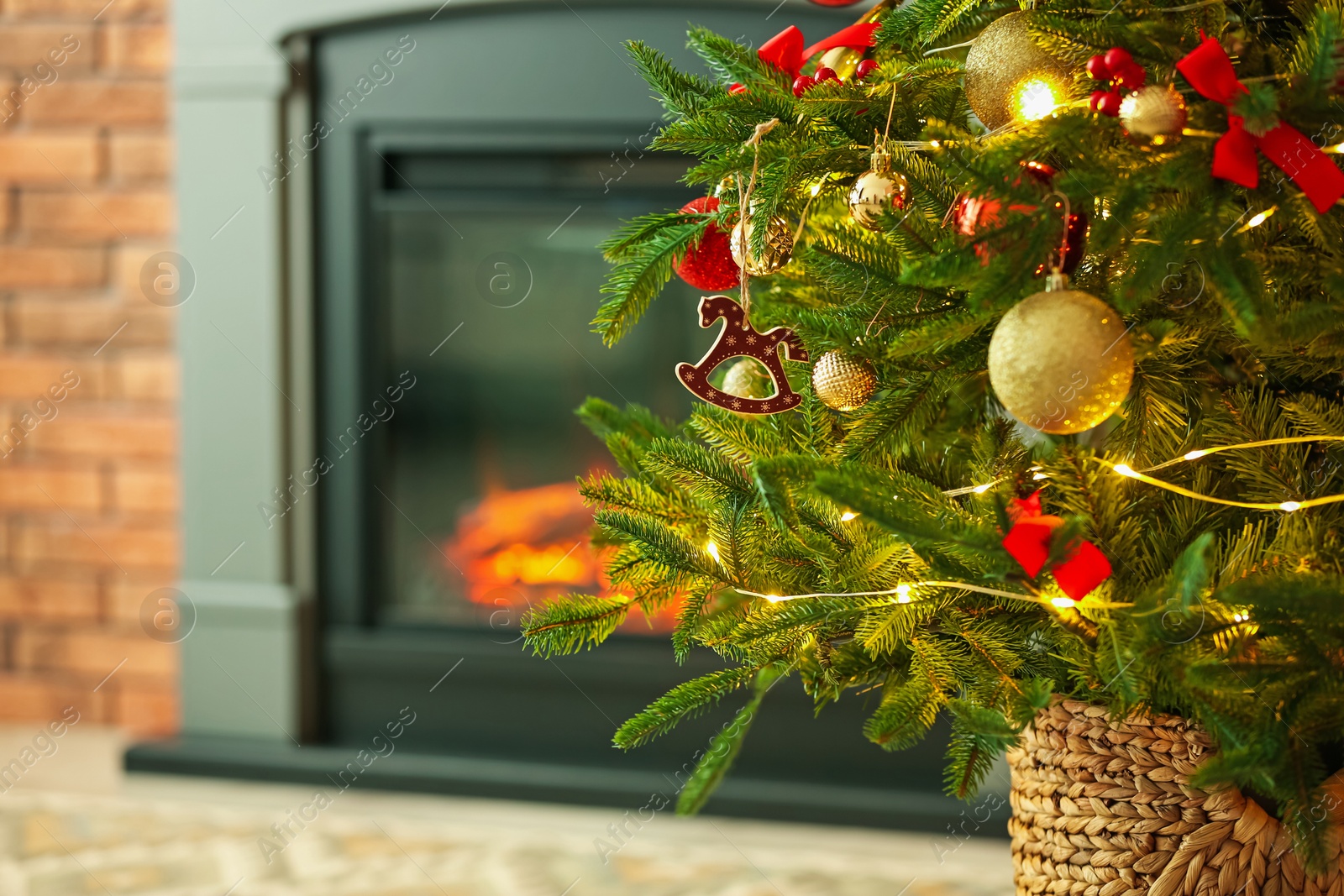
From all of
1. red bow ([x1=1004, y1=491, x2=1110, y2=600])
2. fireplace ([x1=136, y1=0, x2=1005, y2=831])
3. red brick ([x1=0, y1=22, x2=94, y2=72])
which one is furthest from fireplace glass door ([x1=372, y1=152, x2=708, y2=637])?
red bow ([x1=1004, y1=491, x2=1110, y2=600])

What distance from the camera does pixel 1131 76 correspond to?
1.83 ft

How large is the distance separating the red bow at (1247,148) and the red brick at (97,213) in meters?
2.14

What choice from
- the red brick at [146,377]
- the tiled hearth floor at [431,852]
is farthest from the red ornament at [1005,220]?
the red brick at [146,377]

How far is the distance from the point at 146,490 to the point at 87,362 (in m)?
0.31

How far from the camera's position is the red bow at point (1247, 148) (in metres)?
0.51

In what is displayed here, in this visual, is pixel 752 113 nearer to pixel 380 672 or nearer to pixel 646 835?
pixel 646 835

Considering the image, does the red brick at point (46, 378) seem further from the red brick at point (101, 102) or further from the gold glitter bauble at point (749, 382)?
the gold glitter bauble at point (749, 382)

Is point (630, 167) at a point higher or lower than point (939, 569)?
higher

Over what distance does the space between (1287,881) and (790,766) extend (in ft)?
4.54

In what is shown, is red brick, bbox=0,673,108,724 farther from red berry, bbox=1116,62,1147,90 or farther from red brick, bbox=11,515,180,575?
red berry, bbox=1116,62,1147,90

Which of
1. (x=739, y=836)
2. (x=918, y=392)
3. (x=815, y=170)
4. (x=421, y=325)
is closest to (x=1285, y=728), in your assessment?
(x=918, y=392)

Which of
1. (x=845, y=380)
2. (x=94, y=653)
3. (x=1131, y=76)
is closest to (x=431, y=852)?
(x=94, y=653)

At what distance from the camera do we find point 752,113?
0.66 meters

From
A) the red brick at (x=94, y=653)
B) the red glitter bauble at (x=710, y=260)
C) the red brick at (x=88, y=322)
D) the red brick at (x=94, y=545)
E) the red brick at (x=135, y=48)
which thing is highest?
the red brick at (x=135, y=48)
